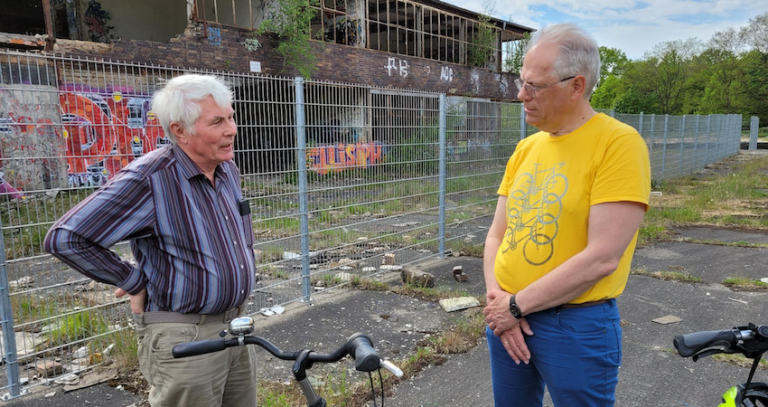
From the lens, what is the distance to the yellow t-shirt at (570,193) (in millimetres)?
1692

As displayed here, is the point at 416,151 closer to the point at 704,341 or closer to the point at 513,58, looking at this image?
the point at 704,341

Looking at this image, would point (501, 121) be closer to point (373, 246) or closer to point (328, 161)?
point (373, 246)

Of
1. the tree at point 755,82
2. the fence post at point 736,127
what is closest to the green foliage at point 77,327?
the fence post at point 736,127

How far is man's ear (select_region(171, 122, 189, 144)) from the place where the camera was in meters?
1.97

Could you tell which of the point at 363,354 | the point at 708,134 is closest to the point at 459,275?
the point at 363,354

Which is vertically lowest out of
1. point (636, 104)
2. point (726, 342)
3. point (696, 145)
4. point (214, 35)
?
point (726, 342)

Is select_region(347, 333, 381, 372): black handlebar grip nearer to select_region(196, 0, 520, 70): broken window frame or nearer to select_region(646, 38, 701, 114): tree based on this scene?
select_region(196, 0, 520, 70): broken window frame

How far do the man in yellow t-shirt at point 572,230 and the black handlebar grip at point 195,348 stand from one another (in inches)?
42.6

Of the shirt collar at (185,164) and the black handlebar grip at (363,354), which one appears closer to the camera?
the black handlebar grip at (363,354)

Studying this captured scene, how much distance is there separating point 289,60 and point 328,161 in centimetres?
1129

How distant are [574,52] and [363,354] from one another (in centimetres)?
132

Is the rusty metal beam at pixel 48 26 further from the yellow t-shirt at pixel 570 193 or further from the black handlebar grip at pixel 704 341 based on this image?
the black handlebar grip at pixel 704 341

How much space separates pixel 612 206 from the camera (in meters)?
1.68

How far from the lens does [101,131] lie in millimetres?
3436
